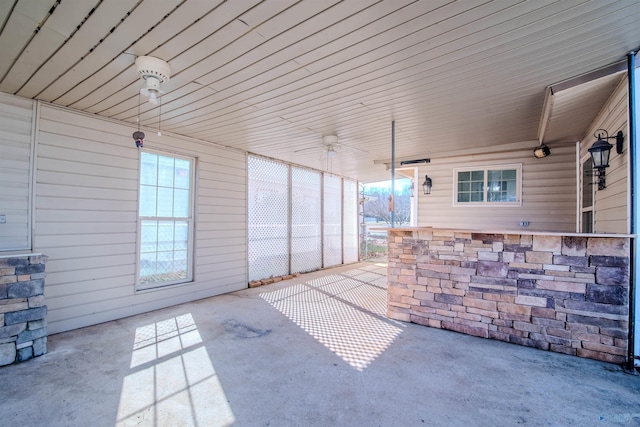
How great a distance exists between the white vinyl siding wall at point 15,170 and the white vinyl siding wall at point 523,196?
6098 mm

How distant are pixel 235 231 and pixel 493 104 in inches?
176

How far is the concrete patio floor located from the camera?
2.02 m

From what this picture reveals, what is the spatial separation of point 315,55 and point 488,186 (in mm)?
4569

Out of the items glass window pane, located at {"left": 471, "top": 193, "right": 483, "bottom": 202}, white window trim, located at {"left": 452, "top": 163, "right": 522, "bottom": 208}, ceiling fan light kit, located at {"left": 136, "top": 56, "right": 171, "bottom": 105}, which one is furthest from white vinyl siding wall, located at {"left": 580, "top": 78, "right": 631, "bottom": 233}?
ceiling fan light kit, located at {"left": 136, "top": 56, "right": 171, "bottom": 105}

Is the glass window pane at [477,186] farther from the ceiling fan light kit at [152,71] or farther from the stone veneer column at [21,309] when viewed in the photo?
the stone veneer column at [21,309]

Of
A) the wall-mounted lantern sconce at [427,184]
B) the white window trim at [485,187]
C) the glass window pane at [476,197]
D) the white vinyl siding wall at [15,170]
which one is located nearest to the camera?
the white vinyl siding wall at [15,170]

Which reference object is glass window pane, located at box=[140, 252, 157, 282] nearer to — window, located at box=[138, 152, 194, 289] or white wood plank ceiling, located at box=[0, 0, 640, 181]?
window, located at box=[138, 152, 194, 289]

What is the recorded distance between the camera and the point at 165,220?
4.59 meters

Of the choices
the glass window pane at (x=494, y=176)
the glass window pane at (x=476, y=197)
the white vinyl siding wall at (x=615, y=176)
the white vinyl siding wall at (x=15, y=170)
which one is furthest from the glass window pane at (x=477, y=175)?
the white vinyl siding wall at (x=15, y=170)

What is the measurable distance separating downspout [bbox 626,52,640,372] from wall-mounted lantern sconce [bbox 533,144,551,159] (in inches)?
99.0

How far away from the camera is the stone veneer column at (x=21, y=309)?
8.86 ft

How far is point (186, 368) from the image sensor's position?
2658mm

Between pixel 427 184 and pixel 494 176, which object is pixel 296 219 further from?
pixel 494 176

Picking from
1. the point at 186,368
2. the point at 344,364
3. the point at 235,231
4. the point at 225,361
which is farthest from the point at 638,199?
the point at 235,231
